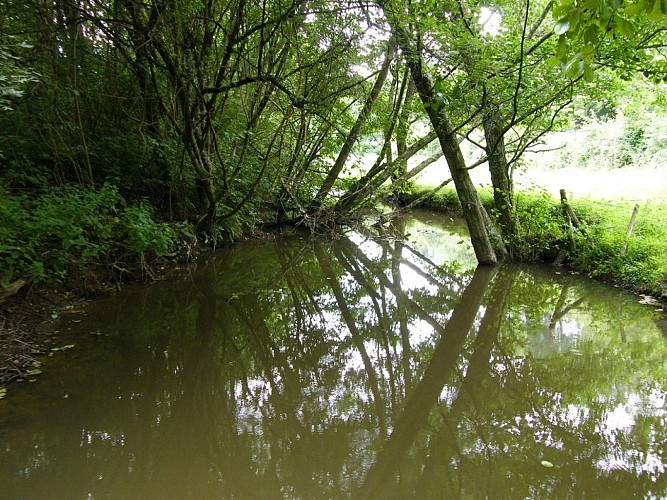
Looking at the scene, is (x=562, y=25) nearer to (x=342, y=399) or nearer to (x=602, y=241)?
(x=342, y=399)

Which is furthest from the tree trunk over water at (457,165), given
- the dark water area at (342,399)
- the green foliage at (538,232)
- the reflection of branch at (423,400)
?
the reflection of branch at (423,400)

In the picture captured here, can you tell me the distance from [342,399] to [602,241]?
647 cm

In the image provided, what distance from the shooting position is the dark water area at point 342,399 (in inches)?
108

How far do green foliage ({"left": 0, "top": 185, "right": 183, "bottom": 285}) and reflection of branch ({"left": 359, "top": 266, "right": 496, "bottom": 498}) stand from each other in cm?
387

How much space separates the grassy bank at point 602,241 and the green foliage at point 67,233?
6.83 metres

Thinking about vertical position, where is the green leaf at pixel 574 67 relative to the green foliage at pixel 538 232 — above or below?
below

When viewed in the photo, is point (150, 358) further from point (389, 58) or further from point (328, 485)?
point (389, 58)

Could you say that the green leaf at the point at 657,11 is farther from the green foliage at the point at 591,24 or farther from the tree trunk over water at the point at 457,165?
the tree trunk over water at the point at 457,165

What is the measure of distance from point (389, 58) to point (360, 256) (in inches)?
168

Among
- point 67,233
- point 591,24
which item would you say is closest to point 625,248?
point 591,24

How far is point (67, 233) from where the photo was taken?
4996mm

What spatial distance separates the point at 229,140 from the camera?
8945 millimetres

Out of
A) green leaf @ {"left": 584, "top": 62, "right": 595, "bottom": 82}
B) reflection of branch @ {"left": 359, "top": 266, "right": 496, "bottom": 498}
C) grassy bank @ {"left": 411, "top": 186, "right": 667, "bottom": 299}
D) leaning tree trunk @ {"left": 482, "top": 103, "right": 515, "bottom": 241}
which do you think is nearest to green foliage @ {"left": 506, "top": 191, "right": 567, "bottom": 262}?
grassy bank @ {"left": 411, "top": 186, "right": 667, "bottom": 299}

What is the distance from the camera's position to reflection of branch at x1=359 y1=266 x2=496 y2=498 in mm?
2775
